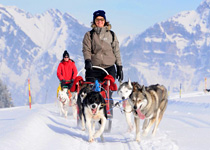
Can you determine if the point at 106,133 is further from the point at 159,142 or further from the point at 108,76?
the point at 159,142

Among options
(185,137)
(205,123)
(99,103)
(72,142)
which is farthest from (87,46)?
(205,123)

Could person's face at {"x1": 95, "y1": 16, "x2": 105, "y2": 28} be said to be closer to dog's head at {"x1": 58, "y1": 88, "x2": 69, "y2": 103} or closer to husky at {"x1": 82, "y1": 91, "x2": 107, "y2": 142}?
husky at {"x1": 82, "y1": 91, "x2": 107, "y2": 142}

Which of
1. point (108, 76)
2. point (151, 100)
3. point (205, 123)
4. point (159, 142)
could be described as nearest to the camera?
point (159, 142)

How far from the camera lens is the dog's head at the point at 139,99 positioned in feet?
21.4

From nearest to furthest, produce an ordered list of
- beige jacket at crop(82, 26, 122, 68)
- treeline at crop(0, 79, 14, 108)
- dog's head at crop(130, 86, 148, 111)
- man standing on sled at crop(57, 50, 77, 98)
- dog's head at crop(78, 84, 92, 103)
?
dog's head at crop(130, 86, 148, 111) → beige jacket at crop(82, 26, 122, 68) → dog's head at crop(78, 84, 92, 103) → man standing on sled at crop(57, 50, 77, 98) → treeline at crop(0, 79, 14, 108)

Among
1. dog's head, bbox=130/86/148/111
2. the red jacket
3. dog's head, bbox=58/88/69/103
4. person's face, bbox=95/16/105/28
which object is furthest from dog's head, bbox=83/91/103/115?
dog's head, bbox=58/88/69/103

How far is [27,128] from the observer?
623cm

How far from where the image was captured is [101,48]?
710 cm

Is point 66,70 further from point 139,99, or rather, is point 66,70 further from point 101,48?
point 139,99

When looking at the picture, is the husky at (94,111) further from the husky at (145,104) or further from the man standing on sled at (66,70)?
the man standing on sled at (66,70)

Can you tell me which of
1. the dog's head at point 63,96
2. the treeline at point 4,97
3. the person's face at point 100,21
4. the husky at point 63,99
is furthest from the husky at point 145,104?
the treeline at point 4,97

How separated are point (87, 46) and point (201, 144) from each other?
9.76ft

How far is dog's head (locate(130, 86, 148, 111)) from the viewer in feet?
21.4

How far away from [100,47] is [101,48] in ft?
0.11
